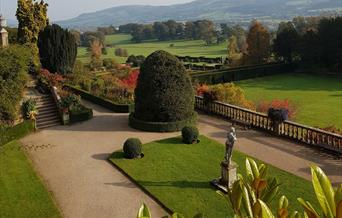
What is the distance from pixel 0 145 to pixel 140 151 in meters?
7.62

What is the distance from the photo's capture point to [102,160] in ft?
58.6

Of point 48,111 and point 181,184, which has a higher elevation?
point 48,111

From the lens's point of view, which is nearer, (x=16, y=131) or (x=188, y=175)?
(x=188, y=175)

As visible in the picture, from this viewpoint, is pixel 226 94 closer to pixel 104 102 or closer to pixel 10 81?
pixel 104 102

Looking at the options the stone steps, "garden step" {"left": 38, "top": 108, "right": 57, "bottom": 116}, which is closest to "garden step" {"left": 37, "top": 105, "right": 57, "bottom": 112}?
the stone steps

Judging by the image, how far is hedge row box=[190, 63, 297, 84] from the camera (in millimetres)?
43031

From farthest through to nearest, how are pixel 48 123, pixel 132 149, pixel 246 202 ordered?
pixel 48 123 → pixel 132 149 → pixel 246 202

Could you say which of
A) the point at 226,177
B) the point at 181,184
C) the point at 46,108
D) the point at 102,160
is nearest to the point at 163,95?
the point at 102,160

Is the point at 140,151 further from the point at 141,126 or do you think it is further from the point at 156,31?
the point at 156,31

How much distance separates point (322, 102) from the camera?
32.5 m

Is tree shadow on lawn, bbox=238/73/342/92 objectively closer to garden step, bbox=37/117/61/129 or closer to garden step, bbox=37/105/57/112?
garden step, bbox=37/105/57/112

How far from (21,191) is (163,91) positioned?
934cm

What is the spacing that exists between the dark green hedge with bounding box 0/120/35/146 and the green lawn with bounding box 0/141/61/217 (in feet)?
5.06

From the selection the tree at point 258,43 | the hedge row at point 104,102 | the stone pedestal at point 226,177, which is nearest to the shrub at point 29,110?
the hedge row at point 104,102
